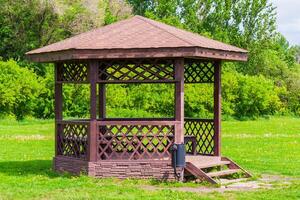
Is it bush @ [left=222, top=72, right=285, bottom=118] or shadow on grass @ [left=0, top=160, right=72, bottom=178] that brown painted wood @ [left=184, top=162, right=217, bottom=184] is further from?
bush @ [left=222, top=72, right=285, bottom=118]

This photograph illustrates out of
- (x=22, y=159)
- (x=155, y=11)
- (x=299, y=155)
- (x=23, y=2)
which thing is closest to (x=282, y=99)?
(x=155, y=11)

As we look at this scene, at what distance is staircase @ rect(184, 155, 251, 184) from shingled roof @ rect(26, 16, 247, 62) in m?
2.57

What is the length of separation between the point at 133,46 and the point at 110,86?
2847 centimetres

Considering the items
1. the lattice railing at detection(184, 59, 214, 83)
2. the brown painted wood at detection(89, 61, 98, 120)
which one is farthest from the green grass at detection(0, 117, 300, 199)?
the lattice railing at detection(184, 59, 214, 83)

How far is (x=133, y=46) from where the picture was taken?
1465cm

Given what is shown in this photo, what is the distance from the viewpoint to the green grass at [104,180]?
41.5 ft

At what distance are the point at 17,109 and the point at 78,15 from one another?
9549mm

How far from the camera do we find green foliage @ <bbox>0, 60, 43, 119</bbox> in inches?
1609

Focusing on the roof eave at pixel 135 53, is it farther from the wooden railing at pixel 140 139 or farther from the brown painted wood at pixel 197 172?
the brown painted wood at pixel 197 172

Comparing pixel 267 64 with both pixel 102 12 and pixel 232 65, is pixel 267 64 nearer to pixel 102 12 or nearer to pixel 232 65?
pixel 232 65

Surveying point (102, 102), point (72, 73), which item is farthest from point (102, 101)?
point (72, 73)

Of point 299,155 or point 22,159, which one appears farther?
point 299,155

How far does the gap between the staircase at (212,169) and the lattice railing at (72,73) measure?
10.8 ft

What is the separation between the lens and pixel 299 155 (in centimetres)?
2172
